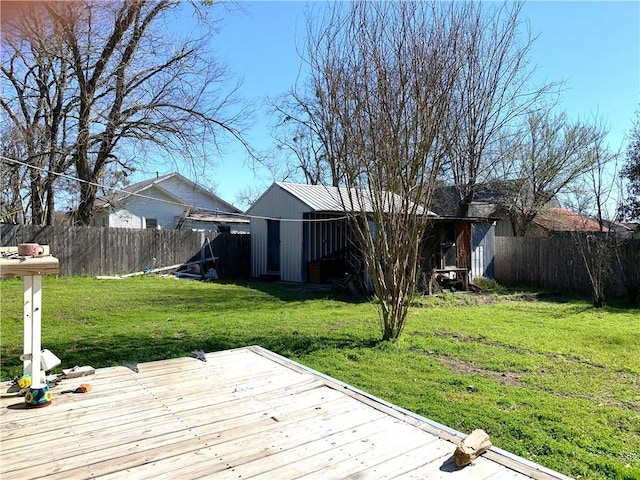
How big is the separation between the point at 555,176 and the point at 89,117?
1828cm

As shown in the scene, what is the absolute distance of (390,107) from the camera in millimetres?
5660

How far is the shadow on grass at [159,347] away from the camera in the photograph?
16.0ft

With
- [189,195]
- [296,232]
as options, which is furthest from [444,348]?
[189,195]

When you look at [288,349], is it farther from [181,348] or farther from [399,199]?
[399,199]

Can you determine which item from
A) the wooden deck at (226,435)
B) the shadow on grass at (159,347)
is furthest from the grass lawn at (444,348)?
the wooden deck at (226,435)

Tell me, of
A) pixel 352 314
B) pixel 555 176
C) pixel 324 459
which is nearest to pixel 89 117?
pixel 352 314

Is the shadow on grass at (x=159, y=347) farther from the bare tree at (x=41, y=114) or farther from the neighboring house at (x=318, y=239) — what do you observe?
the bare tree at (x=41, y=114)

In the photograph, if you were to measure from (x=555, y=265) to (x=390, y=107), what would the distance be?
10.00 m

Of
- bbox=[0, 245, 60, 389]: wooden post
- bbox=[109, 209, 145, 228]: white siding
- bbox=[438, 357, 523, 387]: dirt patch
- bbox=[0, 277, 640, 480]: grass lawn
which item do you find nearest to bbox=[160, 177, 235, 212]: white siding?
bbox=[109, 209, 145, 228]: white siding

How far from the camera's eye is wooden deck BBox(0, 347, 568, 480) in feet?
6.92

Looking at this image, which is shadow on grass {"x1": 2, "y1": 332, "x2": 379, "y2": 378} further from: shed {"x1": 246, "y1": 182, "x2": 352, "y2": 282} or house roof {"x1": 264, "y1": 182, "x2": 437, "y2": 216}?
shed {"x1": 246, "y1": 182, "x2": 352, "y2": 282}

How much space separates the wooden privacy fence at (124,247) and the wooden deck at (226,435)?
1059 cm

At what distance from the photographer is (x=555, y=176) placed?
19.3m

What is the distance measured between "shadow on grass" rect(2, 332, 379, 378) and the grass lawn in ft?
0.05
